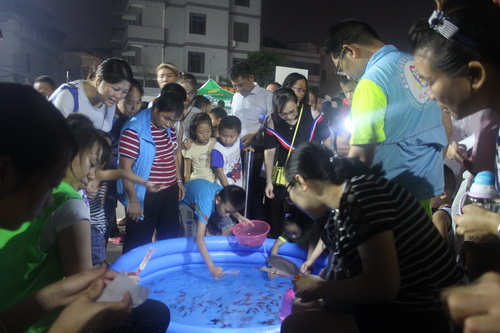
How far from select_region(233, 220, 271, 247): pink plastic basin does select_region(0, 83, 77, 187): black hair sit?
316 cm

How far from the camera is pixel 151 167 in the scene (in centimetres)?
379

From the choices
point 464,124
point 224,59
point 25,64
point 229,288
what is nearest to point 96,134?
point 229,288

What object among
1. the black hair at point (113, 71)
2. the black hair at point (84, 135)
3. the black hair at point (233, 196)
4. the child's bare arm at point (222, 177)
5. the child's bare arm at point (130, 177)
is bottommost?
the black hair at point (233, 196)

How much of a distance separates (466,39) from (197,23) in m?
34.5

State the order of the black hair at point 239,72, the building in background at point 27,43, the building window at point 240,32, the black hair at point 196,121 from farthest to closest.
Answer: the building window at point 240,32
the building in background at point 27,43
the black hair at point 239,72
the black hair at point 196,121

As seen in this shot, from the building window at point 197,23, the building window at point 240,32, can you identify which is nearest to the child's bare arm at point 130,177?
the building window at point 197,23

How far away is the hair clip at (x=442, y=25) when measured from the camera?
→ 1.38m

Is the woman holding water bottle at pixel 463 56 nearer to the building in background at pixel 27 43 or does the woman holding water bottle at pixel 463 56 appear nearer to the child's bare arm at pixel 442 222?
the child's bare arm at pixel 442 222

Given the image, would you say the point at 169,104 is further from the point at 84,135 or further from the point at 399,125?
the point at 399,125

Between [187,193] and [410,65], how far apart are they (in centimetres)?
272

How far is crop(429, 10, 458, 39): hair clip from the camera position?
138 centimetres

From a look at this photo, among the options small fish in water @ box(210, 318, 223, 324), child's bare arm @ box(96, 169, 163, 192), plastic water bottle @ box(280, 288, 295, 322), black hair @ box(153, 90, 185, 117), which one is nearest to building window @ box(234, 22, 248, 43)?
black hair @ box(153, 90, 185, 117)

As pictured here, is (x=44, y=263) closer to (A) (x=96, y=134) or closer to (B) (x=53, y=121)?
(B) (x=53, y=121)

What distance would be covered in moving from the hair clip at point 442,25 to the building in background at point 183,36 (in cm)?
3149
